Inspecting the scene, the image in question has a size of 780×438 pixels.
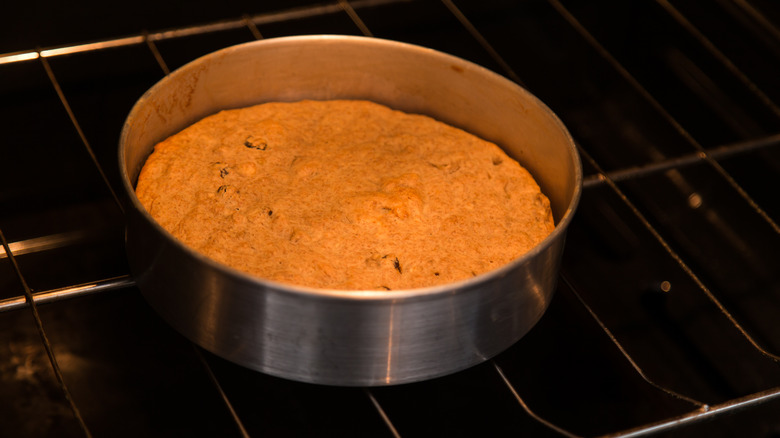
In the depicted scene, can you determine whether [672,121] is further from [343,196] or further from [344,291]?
[344,291]

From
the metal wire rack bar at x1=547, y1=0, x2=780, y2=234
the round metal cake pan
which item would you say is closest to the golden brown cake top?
the round metal cake pan

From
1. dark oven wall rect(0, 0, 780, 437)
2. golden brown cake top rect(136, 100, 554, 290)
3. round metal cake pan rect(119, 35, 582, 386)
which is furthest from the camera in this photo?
dark oven wall rect(0, 0, 780, 437)

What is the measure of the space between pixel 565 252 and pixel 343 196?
56 centimetres

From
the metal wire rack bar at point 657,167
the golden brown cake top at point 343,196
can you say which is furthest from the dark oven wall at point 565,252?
the golden brown cake top at point 343,196

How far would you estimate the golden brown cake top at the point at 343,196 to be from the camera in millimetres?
1151

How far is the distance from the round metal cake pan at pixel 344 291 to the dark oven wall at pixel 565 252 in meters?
0.07

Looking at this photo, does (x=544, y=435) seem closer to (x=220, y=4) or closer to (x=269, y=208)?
(x=269, y=208)

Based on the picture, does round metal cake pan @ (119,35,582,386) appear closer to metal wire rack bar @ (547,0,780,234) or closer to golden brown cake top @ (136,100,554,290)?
golden brown cake top @ (136,100,554,290)

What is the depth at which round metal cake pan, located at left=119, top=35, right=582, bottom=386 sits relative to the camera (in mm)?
988

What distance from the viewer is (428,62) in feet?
4.65

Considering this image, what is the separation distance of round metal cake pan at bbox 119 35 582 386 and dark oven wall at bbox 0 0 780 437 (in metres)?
0.07

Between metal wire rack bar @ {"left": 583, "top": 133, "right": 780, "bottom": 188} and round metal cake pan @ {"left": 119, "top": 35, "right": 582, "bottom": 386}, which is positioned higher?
round metal cake pan @ {"left": 119, "top": 35, "right": 582, "bottom": 386}

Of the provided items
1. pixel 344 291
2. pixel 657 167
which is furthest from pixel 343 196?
pixel 657 167

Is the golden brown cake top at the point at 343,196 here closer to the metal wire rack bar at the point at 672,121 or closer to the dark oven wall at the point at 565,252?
the dark oven wall at the point at 565,252
